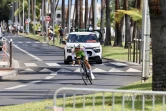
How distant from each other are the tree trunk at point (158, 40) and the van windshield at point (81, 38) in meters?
20.1

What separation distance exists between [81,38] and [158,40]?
20490 mm

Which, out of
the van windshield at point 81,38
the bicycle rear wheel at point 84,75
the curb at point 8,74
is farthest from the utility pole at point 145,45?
the van windshield at point 81,38

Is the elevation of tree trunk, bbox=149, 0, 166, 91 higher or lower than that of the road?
higher

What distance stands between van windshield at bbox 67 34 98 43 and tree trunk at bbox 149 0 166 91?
20092mm

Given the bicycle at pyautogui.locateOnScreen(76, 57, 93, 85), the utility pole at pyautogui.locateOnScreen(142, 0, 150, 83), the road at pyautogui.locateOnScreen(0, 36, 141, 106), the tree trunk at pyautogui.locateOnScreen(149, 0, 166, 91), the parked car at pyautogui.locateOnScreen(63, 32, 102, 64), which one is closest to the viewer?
the tree trunk at pyautogui.locateOnScreen(149, 0, 166, 91)

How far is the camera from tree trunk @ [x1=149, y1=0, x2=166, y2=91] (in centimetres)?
1328

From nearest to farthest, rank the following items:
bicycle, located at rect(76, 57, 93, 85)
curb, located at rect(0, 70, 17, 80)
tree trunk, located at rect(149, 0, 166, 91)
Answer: tree trunk, located at rect(149, 0, 166, 91), bicycle, located at rect(76, 57, 93, 85), curb, located at rect(0, 70, 17, 80)

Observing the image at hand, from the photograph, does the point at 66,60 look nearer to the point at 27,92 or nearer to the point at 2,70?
the point at 2,70

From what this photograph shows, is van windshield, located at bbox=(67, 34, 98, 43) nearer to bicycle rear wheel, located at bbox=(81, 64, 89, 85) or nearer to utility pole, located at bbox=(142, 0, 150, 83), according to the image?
bicycle rear wheel, located at bbox=(81, 64, 89, 85)

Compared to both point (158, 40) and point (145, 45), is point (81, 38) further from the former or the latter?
point (158, 40)

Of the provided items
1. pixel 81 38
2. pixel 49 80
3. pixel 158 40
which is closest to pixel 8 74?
pixel 49 80

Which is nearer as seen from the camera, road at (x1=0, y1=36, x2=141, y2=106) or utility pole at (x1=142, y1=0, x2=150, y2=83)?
road at (x1=0, y1=36, x2=141, y2=106)

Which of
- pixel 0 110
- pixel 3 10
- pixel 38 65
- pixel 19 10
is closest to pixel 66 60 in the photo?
pixel 38 65

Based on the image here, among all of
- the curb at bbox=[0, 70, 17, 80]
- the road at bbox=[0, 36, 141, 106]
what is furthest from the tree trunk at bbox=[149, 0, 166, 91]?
the curb at bbox=[0, 70, 17, 80]
